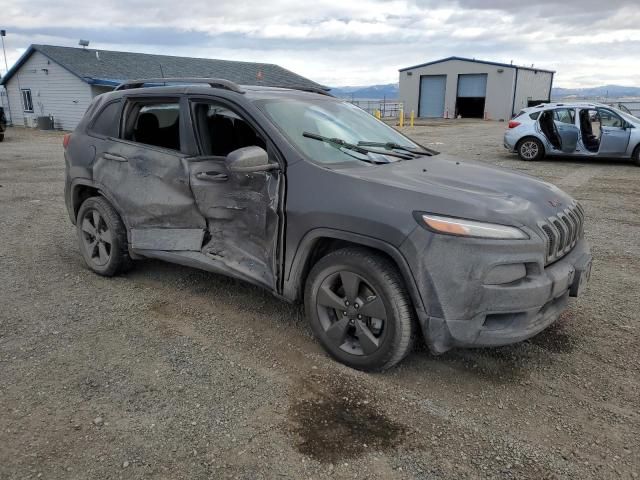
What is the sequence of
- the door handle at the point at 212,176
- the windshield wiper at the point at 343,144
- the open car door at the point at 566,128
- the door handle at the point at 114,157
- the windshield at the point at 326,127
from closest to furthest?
the windshield at the point at 326,127
the windshield wiper at the point at 343,144
the door handle at the point at 212,176
the door handle at the point at 114,157
the open car door at the point at 566,128

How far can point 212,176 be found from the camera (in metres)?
3.78

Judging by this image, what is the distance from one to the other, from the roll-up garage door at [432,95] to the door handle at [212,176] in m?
37.0

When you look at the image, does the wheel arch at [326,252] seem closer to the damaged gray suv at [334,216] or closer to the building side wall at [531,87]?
the damaged gray suv at [334,216]

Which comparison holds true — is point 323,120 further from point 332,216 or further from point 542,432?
point 542,432

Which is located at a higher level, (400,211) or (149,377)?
(400,211)

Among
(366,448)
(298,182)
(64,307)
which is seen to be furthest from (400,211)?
(64,307)

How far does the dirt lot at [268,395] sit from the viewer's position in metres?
2.47

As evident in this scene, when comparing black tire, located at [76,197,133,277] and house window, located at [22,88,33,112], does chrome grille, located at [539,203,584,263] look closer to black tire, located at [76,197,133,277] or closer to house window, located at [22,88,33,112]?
black tire, located at [76,197,133,277]

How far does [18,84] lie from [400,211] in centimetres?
3409

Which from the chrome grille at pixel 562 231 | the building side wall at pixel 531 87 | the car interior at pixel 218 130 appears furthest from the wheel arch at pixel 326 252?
the building side wall at pixel 531 87

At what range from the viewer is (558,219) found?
10.4 feet

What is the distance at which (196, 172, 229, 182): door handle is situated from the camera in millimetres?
3719

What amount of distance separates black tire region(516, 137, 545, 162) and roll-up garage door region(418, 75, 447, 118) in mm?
26015

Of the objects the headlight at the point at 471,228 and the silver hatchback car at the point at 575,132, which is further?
the silver hatchback car at the point at 575,132
